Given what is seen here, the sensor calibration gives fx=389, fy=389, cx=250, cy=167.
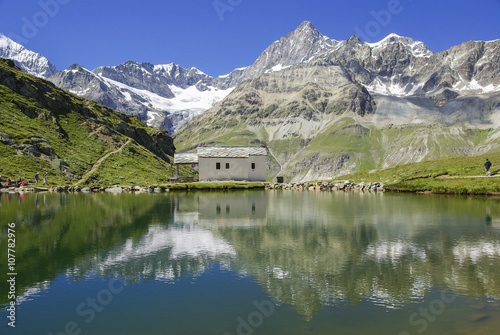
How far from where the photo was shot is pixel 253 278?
1891cm

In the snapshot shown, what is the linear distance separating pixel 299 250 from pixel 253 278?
6.00m

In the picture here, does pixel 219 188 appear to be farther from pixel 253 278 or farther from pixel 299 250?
pixel 253 278

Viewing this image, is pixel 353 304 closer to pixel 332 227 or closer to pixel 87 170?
pixel 332 227

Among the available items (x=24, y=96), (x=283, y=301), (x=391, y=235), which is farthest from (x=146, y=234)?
(x=24, y=96)

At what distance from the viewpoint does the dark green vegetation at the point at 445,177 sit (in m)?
64.7

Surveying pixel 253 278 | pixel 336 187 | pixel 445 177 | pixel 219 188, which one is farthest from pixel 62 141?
pixel 253 278

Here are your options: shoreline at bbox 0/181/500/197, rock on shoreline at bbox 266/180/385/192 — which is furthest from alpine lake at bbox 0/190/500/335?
rock on shoreline at bbox 266/180/385/192

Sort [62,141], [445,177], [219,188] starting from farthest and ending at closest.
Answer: [62,141] → [219,188] → [445,177]

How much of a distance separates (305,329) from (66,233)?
22.7m

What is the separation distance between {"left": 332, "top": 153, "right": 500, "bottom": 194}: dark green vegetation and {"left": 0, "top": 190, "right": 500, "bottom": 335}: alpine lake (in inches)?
1350

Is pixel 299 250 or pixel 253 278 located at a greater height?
pixel 299 250

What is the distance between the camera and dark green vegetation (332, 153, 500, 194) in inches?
2547

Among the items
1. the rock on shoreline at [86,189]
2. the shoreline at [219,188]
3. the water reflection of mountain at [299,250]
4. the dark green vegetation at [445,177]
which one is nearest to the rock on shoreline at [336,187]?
the shoreline at [219,188]

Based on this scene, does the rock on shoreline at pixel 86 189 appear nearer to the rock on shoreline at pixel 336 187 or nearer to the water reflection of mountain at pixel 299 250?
the rock on shoreline at pixel 336 187
